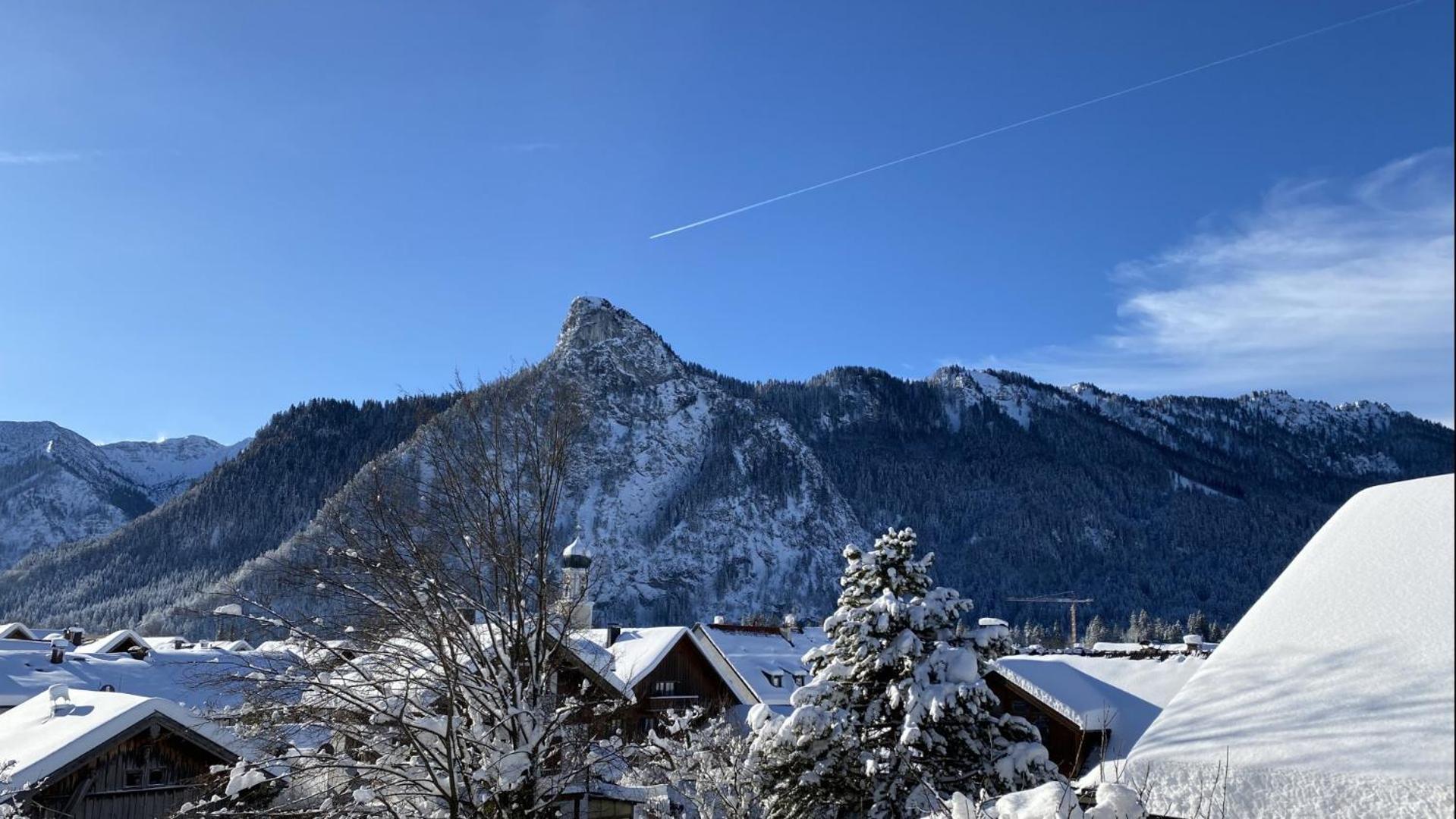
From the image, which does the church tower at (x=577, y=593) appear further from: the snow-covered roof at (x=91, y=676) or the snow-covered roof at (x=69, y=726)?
the snow-covered roof at (x=91, y=676)

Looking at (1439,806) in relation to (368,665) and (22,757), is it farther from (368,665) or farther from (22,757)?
(22,757)

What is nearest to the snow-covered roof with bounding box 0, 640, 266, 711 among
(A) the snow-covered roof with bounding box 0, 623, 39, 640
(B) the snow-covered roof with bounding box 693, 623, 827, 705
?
(A) the snow-covered roof with bounding box 0, 623, 39, 640

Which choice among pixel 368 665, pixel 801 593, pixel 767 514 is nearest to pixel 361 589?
pixel 368 665

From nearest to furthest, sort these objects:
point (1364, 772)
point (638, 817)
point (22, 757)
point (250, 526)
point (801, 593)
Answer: point (1364, 772) → point (22, 757) → point (638, 817) → point (801, 593) → point (250, 526)

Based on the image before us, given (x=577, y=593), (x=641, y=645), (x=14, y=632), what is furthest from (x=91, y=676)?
(x=577, y=593)

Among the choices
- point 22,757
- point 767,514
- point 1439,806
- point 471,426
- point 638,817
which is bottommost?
point 638,817

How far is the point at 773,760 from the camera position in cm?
1590

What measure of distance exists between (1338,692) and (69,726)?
2247cm

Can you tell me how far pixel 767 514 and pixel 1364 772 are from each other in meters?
152

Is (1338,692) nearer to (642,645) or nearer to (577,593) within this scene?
(577,593)

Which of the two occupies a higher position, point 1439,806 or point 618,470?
point 618,470

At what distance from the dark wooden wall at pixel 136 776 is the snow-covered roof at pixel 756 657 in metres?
20.0

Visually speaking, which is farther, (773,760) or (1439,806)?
(773,760)

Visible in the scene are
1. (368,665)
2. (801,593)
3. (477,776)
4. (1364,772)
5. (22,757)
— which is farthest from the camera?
(801,593)
